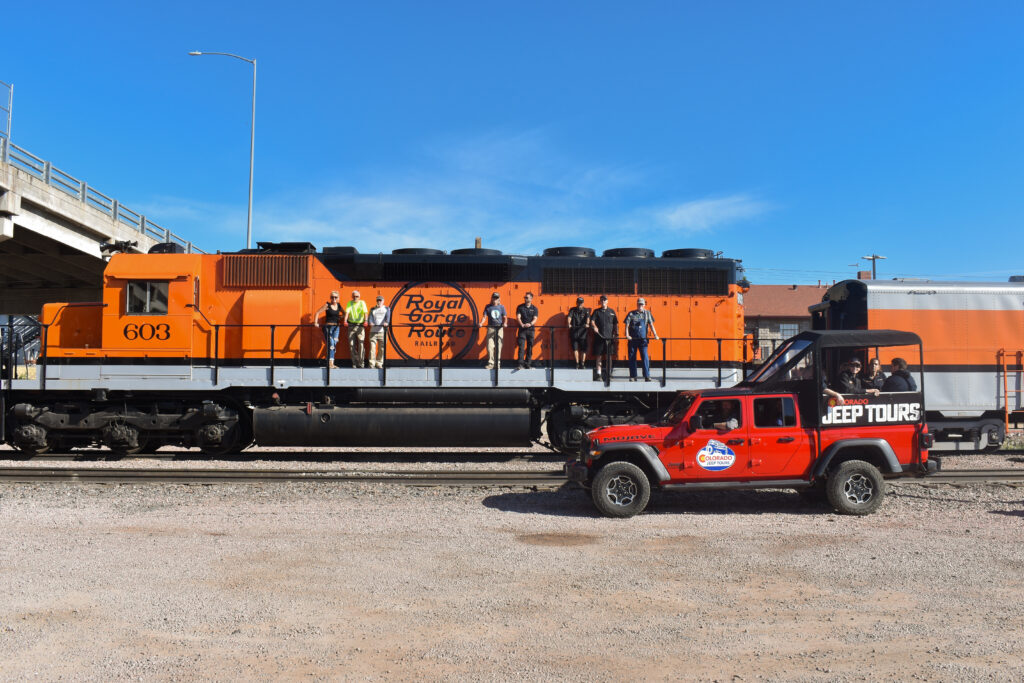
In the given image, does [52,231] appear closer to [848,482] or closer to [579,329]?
[579,329]

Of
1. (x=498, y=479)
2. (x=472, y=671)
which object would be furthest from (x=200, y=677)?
(x=498, y=479)

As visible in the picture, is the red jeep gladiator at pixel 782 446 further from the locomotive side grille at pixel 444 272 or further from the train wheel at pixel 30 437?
the train wheel at pixel 30 437

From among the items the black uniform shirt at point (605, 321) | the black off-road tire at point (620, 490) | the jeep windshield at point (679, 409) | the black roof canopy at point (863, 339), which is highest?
the black uniform shirt at point (605, 321)

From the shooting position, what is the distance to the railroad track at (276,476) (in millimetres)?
10023

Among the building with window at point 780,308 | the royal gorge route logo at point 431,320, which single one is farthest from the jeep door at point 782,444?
the building with window at point 780,308

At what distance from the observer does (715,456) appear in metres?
7.88

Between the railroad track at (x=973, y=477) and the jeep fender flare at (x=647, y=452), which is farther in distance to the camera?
the railroad track at (x=973, y=477)

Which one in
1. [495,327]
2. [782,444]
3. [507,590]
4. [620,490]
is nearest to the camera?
[507,590]

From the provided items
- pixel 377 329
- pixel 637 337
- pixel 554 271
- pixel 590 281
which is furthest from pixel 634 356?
pixel 377 329

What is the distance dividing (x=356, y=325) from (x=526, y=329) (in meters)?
3.09

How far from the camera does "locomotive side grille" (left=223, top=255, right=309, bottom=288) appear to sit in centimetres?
1264

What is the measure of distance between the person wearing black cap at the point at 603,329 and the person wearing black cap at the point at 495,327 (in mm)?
1663

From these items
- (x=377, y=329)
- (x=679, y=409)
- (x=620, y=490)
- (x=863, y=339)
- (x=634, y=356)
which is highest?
(x=377, y=329)

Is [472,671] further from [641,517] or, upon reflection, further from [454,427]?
[454,427]
